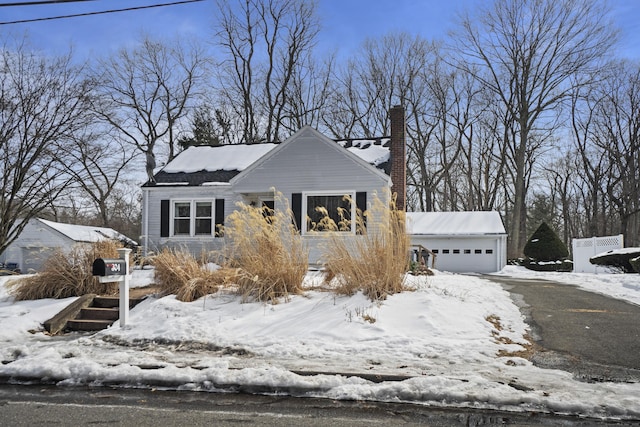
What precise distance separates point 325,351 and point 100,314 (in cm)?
457

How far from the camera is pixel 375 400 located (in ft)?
14.6

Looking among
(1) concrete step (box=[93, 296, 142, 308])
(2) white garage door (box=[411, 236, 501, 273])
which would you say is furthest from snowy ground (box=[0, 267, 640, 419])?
(2) white garage door (box=[411, 236, 501, 273])

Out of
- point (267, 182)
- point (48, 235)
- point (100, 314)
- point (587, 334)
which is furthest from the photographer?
point (48, 235)

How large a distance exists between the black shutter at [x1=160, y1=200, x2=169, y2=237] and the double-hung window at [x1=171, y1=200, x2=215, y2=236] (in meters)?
0.21

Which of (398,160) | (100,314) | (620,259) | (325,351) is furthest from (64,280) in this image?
(620,259)

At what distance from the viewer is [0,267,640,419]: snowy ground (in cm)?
451

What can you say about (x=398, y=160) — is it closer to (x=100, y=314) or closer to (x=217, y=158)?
(x=217, y=158)

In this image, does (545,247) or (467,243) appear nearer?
(467,243)

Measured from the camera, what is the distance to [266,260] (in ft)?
28.0

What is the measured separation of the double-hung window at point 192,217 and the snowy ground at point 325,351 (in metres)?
8.64

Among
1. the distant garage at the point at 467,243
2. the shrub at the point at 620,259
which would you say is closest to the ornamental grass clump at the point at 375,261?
the shrub at the point at 620,259

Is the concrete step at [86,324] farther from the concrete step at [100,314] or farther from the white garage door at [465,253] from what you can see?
the white garage door at [465,253]

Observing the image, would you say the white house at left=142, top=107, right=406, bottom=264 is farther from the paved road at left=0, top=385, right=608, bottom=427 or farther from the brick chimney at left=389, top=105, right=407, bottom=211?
the paved road at left=0, top=385, right=608, bottom=427

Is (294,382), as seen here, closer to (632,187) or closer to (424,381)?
(424,381)
